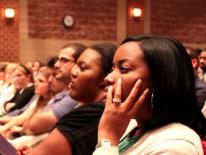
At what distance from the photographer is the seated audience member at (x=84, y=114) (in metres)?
1.93

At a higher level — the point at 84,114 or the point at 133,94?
the point at 133,94

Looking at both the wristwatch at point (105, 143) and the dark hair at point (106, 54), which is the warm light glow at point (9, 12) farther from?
the wristwatch at point (105, 143)

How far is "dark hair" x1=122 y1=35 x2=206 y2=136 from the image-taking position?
4.38ft

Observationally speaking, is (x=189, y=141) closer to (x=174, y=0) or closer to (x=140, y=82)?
(x=140, y=82)

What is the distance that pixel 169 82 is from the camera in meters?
1.33

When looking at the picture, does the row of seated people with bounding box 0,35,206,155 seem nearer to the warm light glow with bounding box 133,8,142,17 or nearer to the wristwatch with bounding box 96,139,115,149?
the wristwatch with bounding box 96,139,115,149

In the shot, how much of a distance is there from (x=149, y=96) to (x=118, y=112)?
0.10 m

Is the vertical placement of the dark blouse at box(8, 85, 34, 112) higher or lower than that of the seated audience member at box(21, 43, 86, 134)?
lower

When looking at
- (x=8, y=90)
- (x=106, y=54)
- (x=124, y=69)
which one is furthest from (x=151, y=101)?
(x=8, y=90)

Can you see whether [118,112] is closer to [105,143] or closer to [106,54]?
[105,143]

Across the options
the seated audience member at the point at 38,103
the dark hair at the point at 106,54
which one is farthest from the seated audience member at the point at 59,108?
the seated audience member at the point at 38,103

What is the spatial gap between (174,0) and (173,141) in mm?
9593

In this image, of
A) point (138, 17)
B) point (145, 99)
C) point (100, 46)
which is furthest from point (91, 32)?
point (145, 99)

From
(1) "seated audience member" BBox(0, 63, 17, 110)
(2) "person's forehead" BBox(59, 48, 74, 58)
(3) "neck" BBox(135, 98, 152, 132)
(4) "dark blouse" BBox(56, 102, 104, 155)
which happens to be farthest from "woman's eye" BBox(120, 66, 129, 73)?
(1) "seated audience member" BBox(0, 63, 17, 110)
